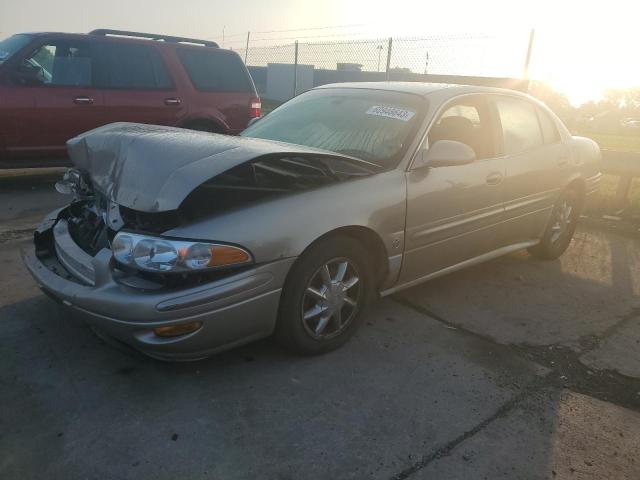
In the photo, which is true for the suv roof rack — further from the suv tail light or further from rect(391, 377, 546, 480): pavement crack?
rect(391, 377, 546, 480): pavement crack

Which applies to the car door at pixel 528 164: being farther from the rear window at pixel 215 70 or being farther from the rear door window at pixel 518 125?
the rear window at pixel 215 70

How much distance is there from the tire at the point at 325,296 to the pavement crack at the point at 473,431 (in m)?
0.92

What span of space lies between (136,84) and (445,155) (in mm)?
5106

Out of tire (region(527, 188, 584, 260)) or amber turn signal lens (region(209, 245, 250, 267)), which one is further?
tire (region(527, 188, 584, 260))

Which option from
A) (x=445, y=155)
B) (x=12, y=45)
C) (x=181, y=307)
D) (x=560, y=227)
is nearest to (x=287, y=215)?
(x=181, y=307)

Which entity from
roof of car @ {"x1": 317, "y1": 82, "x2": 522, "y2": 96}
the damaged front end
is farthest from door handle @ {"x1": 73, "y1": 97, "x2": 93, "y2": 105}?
roof of car @ {"x1": 317, "y1": 82, "x2": 522, "y2": 96}

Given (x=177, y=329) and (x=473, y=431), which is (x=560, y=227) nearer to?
(x=473, y=431)

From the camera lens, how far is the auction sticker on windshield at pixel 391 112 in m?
3.62

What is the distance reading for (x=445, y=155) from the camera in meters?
3.34

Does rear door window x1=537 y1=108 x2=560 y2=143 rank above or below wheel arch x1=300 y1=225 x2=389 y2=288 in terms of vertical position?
above

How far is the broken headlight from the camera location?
2484 millimetres

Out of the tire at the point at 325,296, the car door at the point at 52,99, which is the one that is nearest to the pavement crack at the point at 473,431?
the tire at the point at 325,296

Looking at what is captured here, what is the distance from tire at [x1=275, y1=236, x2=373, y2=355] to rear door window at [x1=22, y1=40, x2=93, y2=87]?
5.12 metres

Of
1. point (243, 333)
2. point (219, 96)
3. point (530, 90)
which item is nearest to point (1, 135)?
point (219, 96)
